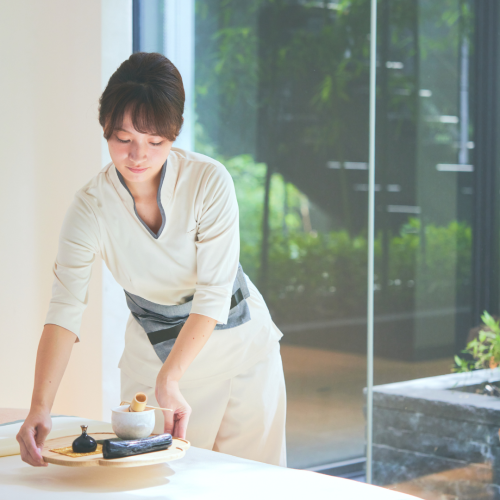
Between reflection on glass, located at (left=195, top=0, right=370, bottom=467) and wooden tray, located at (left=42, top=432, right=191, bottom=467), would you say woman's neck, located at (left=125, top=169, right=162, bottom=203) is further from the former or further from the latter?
reflection on glass, located at (left=195, top=0, right=370, bottom=467)

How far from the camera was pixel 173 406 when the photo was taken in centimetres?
144

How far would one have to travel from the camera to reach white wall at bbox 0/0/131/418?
2.66 m

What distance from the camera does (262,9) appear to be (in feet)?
9.30

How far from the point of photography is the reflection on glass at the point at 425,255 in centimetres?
231

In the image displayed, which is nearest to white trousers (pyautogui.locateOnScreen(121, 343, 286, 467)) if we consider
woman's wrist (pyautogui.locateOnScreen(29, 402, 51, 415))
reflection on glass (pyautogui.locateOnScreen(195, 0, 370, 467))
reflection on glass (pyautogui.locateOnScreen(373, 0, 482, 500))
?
woman's wrist (pyautogui.locateOnScreen(29, 402, 51, 415))

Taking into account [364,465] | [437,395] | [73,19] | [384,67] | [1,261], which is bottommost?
[364,465]

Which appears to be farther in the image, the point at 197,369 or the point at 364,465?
the point at 364,465

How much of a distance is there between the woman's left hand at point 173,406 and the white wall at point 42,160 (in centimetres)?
139

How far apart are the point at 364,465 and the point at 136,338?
1307 mm

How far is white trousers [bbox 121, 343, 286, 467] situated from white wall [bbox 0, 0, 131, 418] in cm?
105

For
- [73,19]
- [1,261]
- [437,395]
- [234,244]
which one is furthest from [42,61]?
[437,395]

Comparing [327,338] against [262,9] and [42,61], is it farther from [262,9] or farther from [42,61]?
[42,61]

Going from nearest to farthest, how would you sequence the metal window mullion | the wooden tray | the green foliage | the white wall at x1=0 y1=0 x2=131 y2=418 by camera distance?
the wooden tray
the green foliage
the metal window mullion
the white wall at x1=0 y1=0 x2=131 y2=418

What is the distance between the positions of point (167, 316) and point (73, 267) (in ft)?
0.87
